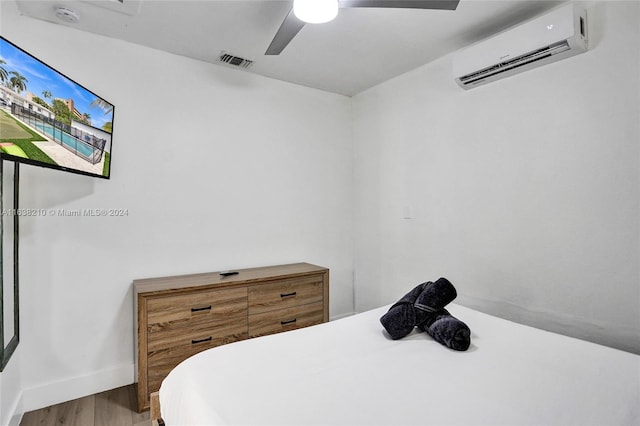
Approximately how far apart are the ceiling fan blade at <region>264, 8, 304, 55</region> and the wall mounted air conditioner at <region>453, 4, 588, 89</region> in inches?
51.9

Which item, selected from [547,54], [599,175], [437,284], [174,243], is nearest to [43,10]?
[174,243]

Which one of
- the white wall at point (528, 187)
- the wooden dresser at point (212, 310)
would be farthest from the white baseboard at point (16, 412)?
the white wall at point (528, 187)

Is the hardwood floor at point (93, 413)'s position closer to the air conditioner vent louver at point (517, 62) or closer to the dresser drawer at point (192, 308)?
the dresser drawer at point (192, 308)

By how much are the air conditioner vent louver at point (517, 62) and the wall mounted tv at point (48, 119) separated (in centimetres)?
255

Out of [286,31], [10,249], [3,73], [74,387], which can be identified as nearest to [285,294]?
[74,387]

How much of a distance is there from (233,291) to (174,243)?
26.7 inches

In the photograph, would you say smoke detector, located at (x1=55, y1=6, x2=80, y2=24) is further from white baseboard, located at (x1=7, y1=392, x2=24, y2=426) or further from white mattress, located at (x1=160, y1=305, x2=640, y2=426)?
white baseboard, located at (x1=7, y1=392, x2=24, y2=426)

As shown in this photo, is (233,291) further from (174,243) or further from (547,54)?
(547,54)

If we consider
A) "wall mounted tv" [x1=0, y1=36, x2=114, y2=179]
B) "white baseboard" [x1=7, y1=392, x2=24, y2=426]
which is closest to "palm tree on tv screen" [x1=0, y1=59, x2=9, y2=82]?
"wall mounted tv" [x1=0, y1=36, x2=114, y2=179]

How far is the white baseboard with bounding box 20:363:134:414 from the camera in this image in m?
2.23

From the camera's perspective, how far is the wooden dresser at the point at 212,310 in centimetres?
224

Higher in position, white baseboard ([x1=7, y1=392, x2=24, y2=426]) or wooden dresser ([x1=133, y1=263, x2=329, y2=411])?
wooden dresser ([x1=133, y1=263, x2=329, y2=411])

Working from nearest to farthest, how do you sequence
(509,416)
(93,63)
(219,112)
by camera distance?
(509,416) < (93,63) < (219,112)

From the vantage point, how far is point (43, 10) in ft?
7.09
